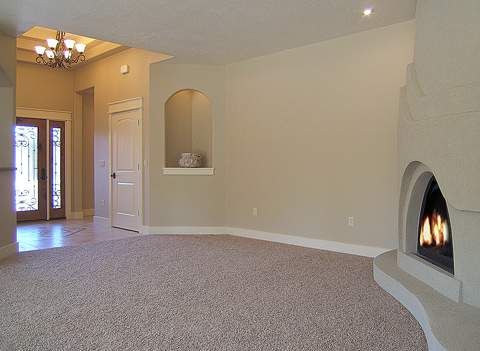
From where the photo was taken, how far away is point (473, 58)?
2.31m

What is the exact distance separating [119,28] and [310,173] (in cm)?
290

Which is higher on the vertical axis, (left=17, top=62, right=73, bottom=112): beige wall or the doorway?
(left=17, top=62, right=73, bottom=112): beige wall

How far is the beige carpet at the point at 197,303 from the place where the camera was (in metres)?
2.30

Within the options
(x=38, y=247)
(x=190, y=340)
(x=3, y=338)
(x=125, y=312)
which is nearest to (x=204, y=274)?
(x=125, y=312)

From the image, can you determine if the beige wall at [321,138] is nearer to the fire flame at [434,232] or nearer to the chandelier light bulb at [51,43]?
the fire flame at [434,232]

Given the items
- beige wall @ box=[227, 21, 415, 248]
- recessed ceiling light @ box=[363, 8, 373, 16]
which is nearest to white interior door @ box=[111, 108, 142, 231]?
beige wall @ box=[227, 21, 415, 248]

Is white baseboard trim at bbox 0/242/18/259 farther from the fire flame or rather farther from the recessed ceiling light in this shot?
the recessed ceiling light

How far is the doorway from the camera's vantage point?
7078mm

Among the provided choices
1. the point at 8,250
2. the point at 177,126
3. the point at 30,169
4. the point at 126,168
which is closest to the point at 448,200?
the point at 8,250

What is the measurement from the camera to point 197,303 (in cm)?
291

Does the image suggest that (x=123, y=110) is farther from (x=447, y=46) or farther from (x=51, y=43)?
(x=447, y=46)

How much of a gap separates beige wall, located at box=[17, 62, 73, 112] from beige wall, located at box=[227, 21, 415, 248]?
12.1 ft

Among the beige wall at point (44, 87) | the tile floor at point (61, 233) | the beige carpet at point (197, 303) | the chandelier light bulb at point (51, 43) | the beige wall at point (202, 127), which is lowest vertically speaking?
the tile floor at point (61, 233)

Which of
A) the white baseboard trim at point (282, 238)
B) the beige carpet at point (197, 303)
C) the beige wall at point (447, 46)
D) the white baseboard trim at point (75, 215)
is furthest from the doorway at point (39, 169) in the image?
the beige wall at point (447, 46)
